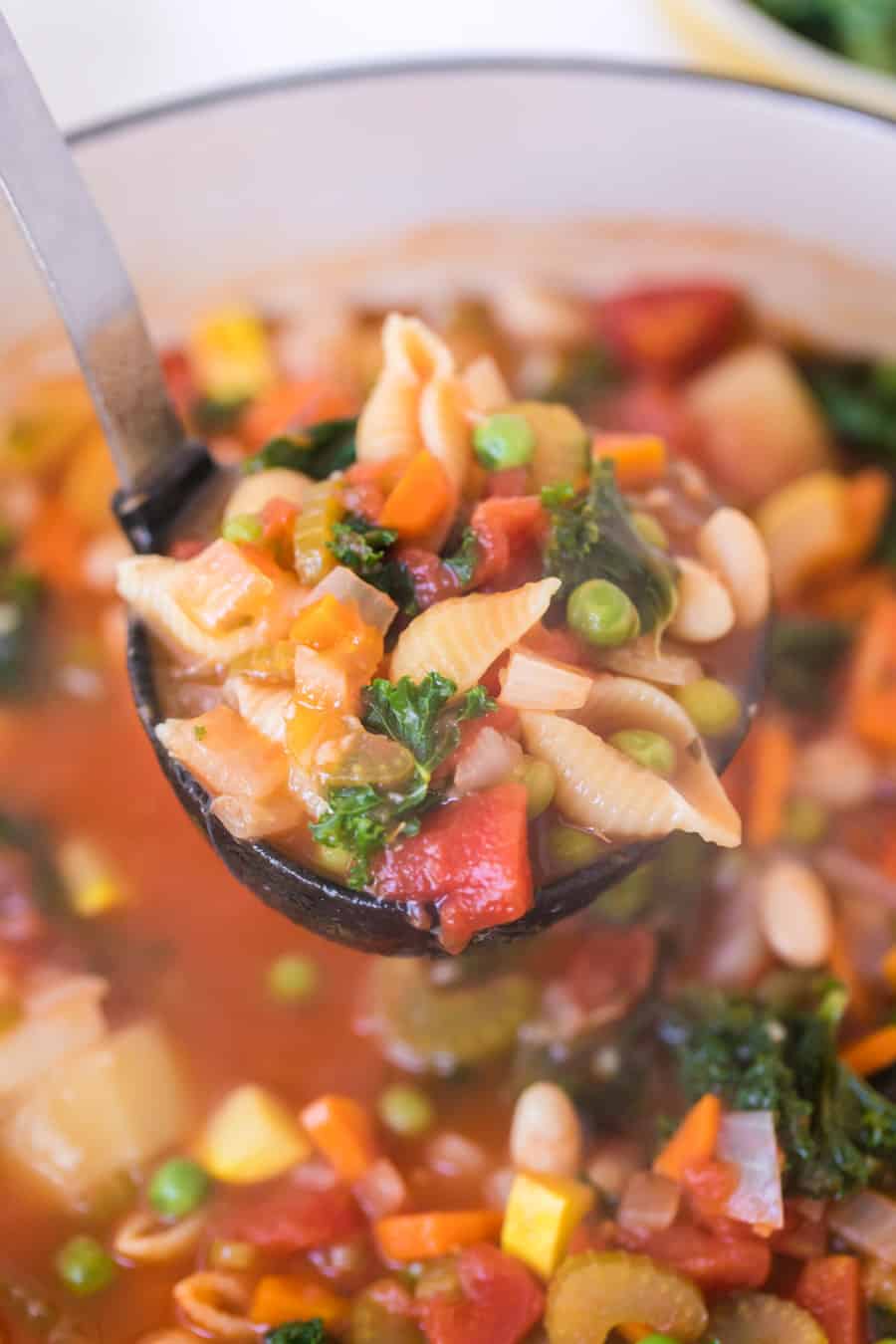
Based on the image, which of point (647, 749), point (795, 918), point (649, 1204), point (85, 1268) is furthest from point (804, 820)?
point (85, 1268)

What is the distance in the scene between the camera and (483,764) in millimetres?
1876

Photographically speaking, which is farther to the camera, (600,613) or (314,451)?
(314,451)

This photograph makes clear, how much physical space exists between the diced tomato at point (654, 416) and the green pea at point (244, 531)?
4.67 ft

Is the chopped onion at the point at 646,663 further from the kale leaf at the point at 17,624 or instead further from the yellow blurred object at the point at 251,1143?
the kale leaf at the point at 17,624

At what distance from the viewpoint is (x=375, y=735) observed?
185cm

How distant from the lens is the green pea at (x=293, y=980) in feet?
9.06

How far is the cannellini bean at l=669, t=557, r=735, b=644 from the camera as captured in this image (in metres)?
2.22

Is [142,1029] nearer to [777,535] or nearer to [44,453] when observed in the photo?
[44,453]

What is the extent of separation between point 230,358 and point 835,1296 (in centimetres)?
256

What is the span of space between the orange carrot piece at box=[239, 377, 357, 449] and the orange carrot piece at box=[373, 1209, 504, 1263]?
5.78ft

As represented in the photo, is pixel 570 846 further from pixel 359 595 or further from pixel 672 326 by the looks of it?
pixel 672 326

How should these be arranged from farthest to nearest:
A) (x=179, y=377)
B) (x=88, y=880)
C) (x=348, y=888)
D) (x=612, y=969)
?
(x=179, y=377), (x=88, y=880), (x=612, y=969), (x=348, y=888)

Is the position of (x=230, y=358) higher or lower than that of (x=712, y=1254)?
higher

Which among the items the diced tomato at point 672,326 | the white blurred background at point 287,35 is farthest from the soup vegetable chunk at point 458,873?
the white blurred background at point 287,35
